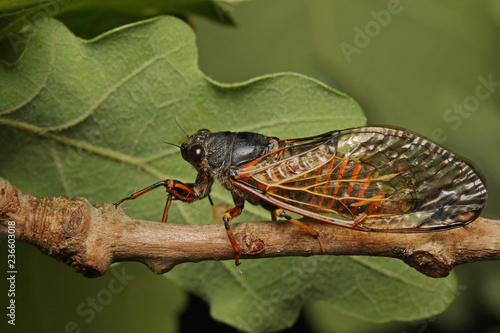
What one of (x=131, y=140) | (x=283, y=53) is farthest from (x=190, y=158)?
(x=283, y=53)

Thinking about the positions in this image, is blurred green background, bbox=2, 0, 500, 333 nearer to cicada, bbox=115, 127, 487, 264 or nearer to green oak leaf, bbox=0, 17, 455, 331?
green oak leaf, bbox=0, 17, 455, 331

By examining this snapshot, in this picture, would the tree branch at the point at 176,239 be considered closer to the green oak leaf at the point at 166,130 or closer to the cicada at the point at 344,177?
the cicada at the point at 344,177

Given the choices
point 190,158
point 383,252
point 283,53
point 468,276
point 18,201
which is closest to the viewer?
point 18,201

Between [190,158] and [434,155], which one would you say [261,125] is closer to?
[190,158]

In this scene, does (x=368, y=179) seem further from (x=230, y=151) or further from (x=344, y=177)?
(x=230, y=151)

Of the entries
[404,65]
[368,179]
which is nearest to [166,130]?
[368,179]
